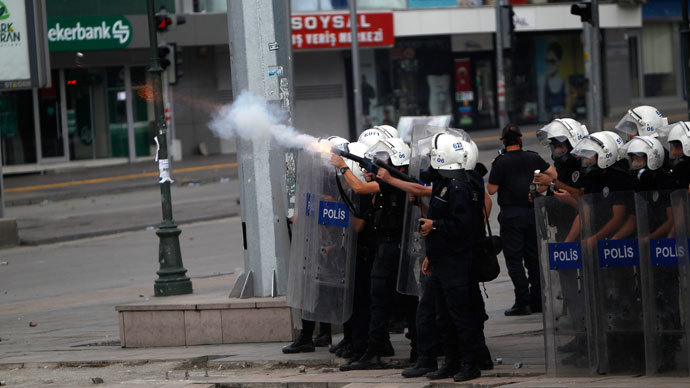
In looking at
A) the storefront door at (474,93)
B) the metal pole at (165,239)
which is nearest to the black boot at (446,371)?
the metal pole at (165,239)

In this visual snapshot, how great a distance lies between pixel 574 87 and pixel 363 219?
1379 inches

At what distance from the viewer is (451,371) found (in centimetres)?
865

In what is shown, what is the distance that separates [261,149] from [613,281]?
4.28 meters

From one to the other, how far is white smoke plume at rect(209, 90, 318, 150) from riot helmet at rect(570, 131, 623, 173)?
2326 millimetres

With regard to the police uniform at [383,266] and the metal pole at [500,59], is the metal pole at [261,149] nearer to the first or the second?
the police uniform at [383,266]

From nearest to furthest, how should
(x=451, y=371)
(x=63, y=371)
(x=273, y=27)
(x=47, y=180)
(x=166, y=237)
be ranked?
(x=451, y=371)
(x=63, y=371)
(x=273, y=27)
(x=166, y=237)
(x=47, y=180)

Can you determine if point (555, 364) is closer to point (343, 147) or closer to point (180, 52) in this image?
point (343, 147)

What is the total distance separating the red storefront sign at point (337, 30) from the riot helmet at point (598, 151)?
87.3 ft

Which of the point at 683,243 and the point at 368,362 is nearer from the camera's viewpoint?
the point at 683,243

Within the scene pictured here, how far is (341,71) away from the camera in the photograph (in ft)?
125

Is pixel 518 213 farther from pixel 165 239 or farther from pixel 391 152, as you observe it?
pixel 165 239

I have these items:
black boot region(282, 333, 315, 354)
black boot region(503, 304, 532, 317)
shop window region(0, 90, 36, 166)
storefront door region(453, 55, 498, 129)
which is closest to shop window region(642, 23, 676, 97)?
storefront door region(453, 55, 498, 129)

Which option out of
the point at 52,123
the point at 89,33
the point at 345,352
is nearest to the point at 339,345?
the point at 345,352

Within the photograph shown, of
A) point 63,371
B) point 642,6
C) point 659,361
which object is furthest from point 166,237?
point 642,6
